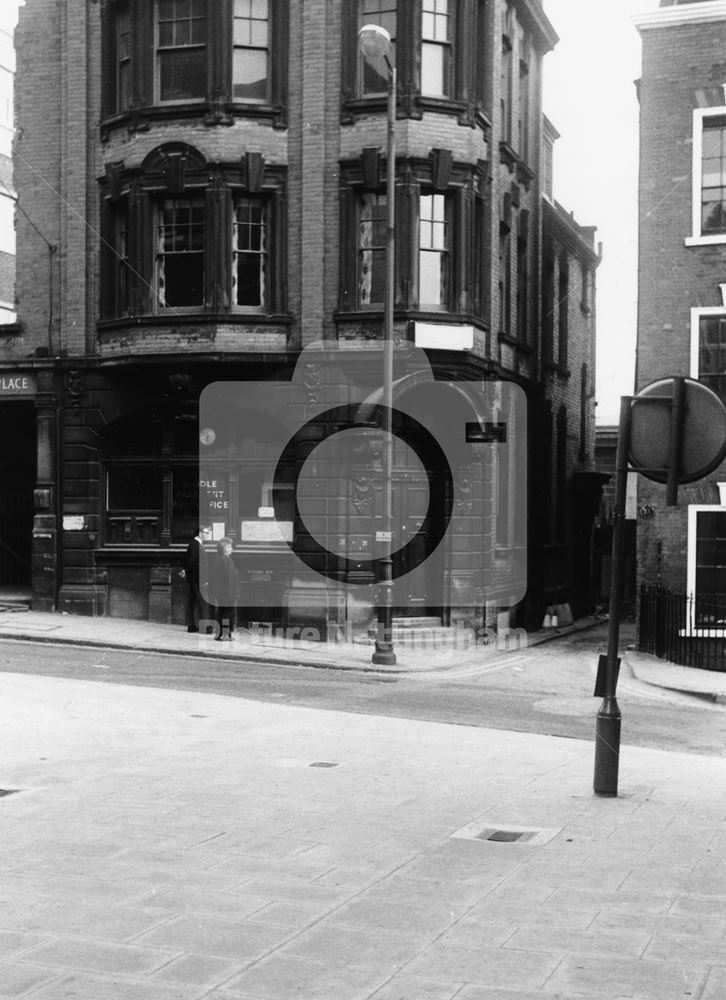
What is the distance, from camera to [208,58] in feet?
75.4

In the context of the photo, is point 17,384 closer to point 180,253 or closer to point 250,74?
point 180,253

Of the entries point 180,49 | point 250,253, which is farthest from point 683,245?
point 180,49

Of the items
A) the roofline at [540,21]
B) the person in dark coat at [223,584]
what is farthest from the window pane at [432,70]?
the person in dark coat at [223,584]

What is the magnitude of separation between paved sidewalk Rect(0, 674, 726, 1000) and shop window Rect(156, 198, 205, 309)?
12.6m

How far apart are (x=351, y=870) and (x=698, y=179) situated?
17.7 m

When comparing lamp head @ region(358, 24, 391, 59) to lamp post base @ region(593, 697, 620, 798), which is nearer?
lamp post base @ region(593, 697, 620, 798)

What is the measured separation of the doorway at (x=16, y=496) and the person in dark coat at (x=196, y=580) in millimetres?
5536

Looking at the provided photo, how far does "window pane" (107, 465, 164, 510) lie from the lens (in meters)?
24.3

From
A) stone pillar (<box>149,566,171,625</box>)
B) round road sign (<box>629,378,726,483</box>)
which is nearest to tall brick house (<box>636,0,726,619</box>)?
stone pillar (<box>149,566,171,625</box>)

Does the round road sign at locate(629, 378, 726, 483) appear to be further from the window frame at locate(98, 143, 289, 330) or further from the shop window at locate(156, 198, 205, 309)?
the shop window at locate(156, 198, 205, 309)

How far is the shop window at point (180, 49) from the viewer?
2325 cm

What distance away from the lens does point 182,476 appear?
79.1ft

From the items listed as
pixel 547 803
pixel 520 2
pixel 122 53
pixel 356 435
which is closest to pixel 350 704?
pixel 547 803

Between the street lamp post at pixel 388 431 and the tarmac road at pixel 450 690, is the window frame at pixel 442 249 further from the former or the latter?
the tarmac road at pixel 450 690
